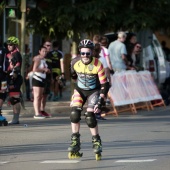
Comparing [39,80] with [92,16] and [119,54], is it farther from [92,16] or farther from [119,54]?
[119,54]

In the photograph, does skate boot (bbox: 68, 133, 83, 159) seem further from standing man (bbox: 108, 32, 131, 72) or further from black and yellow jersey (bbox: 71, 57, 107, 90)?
standing man (bbox: 108, 32, 131, 72)

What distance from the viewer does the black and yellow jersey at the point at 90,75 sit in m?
12.8

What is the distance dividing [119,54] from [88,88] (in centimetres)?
932

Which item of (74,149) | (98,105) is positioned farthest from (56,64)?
(74,149)

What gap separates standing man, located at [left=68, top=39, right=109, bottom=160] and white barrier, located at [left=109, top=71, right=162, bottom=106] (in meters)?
7.84

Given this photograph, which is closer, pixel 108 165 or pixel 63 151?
pixel 108 165

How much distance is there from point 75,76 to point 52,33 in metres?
9.98

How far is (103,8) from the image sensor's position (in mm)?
21812

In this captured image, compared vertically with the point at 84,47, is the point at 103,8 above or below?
above

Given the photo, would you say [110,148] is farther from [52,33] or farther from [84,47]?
[52,33]

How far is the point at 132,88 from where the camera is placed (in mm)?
21828

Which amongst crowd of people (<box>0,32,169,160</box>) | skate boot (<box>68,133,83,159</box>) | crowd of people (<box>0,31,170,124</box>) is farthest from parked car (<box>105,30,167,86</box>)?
skate boot (<box>68,133,83,159</box>)

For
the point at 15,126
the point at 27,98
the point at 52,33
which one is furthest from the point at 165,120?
the point at 27,98

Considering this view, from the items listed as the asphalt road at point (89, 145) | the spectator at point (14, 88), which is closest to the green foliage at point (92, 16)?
the asphalt road at point (89, 145)
